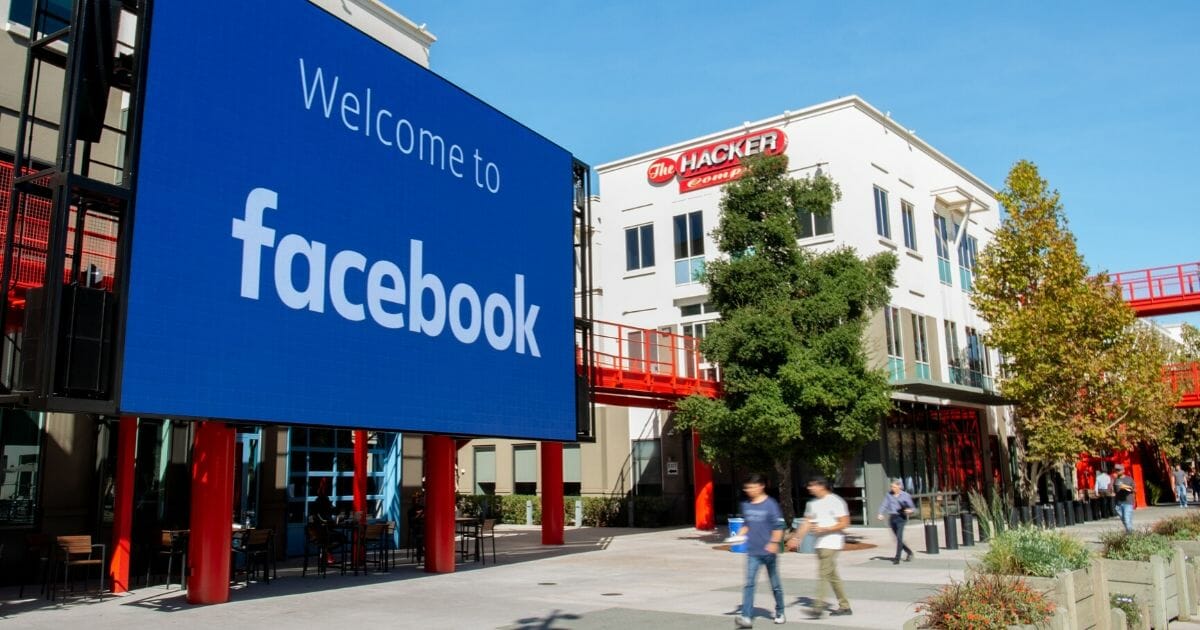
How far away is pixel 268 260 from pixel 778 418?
41.8 feet

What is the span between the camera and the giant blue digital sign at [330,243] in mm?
12914

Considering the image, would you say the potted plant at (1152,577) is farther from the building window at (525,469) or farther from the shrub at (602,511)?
the building window at (525,469)

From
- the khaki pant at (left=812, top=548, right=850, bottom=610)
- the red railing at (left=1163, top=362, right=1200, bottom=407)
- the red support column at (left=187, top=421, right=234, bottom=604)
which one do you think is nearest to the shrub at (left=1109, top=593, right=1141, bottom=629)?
the khaki pant at (left=812, top=548, right=850, bottom=610)

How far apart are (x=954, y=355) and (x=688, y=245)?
1101 cm

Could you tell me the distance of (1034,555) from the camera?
11.5 metres

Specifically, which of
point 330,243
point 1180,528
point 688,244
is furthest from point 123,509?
point 688,244

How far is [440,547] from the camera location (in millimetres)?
18297

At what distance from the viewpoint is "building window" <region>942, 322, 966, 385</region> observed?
35281mm

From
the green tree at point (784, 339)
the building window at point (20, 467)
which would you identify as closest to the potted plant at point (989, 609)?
the green tree at point (784, 339)

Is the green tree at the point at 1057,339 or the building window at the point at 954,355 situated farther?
the building window at the point at 954,355

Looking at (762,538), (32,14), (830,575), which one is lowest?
(830,575)

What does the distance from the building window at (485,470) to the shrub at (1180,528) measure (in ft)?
95.8

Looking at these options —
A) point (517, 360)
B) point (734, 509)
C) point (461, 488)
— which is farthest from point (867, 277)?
point (461, 488)

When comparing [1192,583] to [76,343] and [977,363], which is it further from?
[977,363]
